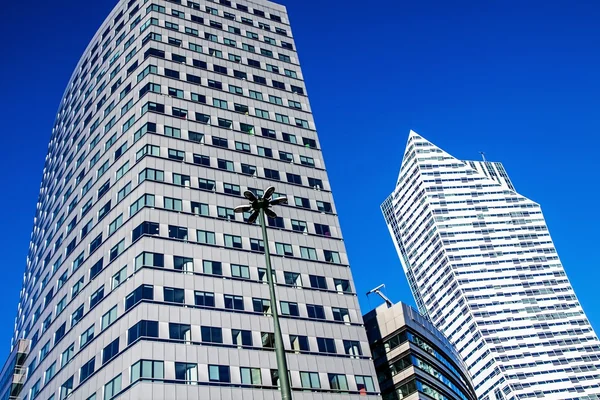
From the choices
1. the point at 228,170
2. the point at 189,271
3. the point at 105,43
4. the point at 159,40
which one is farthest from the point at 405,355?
the point at 105,43

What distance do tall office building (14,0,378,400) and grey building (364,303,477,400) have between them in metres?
Answer: 13.2

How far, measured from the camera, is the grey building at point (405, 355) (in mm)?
81688

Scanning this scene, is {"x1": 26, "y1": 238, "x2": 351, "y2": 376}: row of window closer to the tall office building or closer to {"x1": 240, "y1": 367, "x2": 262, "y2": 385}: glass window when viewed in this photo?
the tall office building

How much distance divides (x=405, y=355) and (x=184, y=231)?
33.8m

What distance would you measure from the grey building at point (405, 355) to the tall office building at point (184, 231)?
13151mm

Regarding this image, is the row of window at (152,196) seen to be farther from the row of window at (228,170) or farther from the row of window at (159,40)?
the row of window at (159,40)

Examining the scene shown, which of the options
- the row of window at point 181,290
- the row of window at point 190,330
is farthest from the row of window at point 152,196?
the row of window at point 190,330

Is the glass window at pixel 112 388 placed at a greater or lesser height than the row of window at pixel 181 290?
lesser

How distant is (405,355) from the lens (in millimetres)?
82875

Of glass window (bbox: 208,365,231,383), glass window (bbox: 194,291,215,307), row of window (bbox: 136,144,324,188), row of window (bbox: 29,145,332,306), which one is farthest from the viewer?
row of window (bbox: 136,144,324,188)

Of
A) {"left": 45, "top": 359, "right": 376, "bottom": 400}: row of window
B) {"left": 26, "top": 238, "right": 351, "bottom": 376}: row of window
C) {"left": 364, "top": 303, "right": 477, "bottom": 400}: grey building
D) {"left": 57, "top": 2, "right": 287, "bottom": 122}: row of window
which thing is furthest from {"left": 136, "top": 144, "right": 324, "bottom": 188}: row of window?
{"left": 57, "top": 2, "right": 287, "bottom": 122}: row of window

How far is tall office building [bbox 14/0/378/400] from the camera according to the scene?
61656mm

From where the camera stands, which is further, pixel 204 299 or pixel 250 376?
pixel 204 299

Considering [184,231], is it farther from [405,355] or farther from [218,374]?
[405,355]
